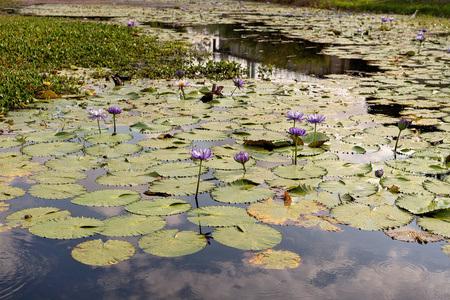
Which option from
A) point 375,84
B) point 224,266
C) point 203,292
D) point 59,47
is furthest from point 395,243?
point 59,47

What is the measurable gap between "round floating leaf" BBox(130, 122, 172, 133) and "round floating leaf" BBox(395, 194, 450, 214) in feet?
6.42

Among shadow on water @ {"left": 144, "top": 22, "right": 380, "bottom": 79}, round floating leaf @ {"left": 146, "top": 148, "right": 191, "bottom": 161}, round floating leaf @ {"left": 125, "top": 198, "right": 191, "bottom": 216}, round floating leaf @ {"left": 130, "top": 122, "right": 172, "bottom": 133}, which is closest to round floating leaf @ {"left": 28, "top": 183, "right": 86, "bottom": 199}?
round floating leaf @ {"left": 125, "top": 198, "right": 191, "bottom": 216}

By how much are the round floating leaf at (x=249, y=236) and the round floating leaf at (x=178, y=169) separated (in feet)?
2.30

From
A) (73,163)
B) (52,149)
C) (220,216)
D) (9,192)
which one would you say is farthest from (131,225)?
(52,149)

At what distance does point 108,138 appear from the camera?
11.1 ft

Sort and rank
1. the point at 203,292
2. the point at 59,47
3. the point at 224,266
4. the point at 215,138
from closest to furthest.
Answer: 1. the point at 203,292
2. the point at 224,266
3. the point at 215,138
4. the point at 59,47

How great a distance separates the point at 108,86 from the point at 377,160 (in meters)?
3.56

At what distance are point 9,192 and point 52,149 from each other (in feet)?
2.32

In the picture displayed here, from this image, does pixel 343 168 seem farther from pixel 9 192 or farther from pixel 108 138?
pixel 9 192

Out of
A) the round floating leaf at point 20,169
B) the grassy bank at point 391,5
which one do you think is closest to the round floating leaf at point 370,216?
the round floating leaf at point 20,169

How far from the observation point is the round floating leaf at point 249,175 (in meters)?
2.69

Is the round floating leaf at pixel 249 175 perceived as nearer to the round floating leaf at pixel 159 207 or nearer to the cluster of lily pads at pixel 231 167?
the cluster of lily pads at pixel 231 167

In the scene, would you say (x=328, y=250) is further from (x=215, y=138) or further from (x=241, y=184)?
(x=215, y=138)

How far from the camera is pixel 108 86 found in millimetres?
5453
